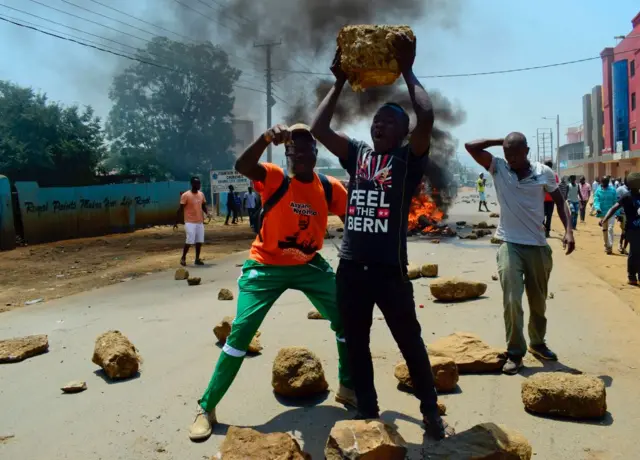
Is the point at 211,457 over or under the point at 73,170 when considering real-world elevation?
under

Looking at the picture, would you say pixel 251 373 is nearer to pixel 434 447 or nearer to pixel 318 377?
pixel 318 377

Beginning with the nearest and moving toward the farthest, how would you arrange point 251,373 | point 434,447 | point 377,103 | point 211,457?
point 434,447 → point 211,457 → point 251,373 → point 377,103

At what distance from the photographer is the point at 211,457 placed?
2951 millimetres

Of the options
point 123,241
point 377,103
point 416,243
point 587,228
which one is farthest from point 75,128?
point 587,228

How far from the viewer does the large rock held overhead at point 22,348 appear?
4.87 m

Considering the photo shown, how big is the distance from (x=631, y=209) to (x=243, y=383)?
691 centimetres

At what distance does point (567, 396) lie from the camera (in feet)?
11.1

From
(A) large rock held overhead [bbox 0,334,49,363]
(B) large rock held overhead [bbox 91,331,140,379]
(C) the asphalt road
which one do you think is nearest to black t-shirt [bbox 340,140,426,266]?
(C) the asphalt road

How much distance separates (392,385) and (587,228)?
1737 centimetres

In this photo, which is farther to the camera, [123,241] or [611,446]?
[123,241]

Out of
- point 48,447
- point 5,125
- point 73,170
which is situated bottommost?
point 48,447

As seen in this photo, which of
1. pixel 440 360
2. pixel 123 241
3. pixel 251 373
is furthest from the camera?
pixel 123 241

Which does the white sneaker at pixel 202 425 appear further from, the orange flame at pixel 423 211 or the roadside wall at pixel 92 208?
the roadside wall at pixel 92 208

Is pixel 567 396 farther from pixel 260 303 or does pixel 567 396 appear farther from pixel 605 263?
pixel 605 263
